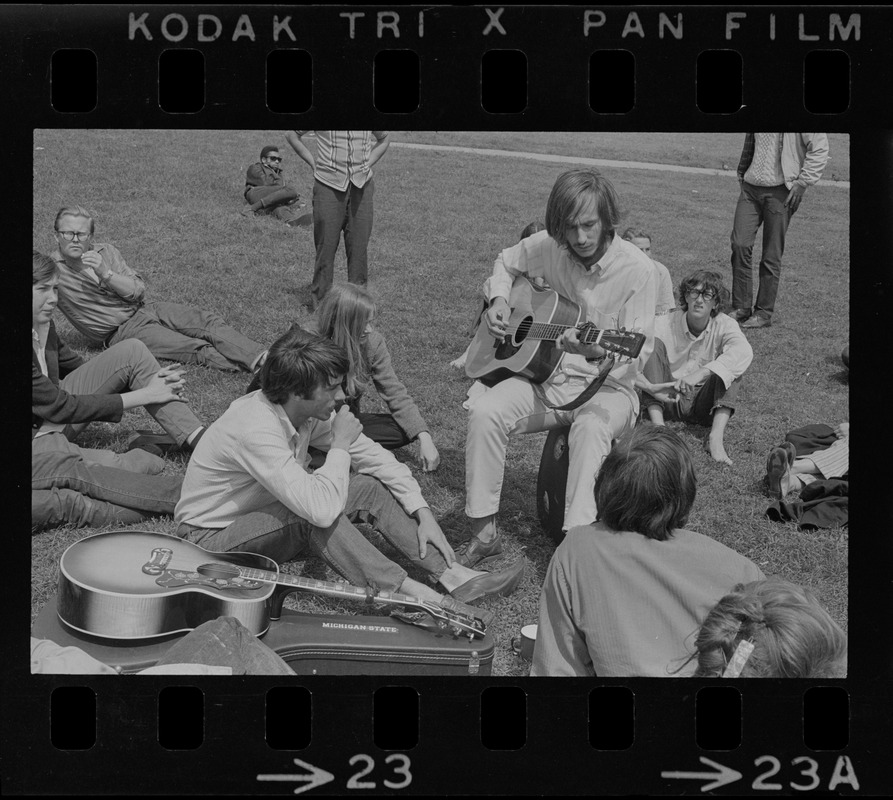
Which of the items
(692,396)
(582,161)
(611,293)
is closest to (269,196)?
(582,161)

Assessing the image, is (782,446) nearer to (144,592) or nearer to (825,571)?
(825,571)

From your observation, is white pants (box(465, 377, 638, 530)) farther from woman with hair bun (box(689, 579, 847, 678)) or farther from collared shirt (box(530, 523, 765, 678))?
woman with hair bun (box(689, 579, 847, 678))

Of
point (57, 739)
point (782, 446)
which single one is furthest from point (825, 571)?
point (57, 739)

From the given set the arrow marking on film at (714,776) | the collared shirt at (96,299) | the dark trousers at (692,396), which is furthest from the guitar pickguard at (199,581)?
the dark trousers at (692,396)

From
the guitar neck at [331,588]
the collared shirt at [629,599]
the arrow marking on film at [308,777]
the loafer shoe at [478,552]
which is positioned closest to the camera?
the collared shirt at [629,599]

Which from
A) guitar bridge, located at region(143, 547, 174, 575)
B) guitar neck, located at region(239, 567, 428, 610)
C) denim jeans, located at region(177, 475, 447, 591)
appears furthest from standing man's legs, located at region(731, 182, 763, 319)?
guitar bridge, located at region(143, 547, 174, 575)

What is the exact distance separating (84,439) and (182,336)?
1005 millimetres

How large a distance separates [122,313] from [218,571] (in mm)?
2501

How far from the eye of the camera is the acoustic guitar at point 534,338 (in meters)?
4.94

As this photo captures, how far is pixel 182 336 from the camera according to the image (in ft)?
20.5

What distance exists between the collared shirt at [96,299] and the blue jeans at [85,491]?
1.30 m

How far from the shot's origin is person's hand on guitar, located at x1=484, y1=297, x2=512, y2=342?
527 cm

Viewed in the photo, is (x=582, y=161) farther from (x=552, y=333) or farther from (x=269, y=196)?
(x=552, y=333)

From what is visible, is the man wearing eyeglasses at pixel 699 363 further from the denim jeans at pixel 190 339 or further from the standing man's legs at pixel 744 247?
the denim jeans at pixel 190 339
